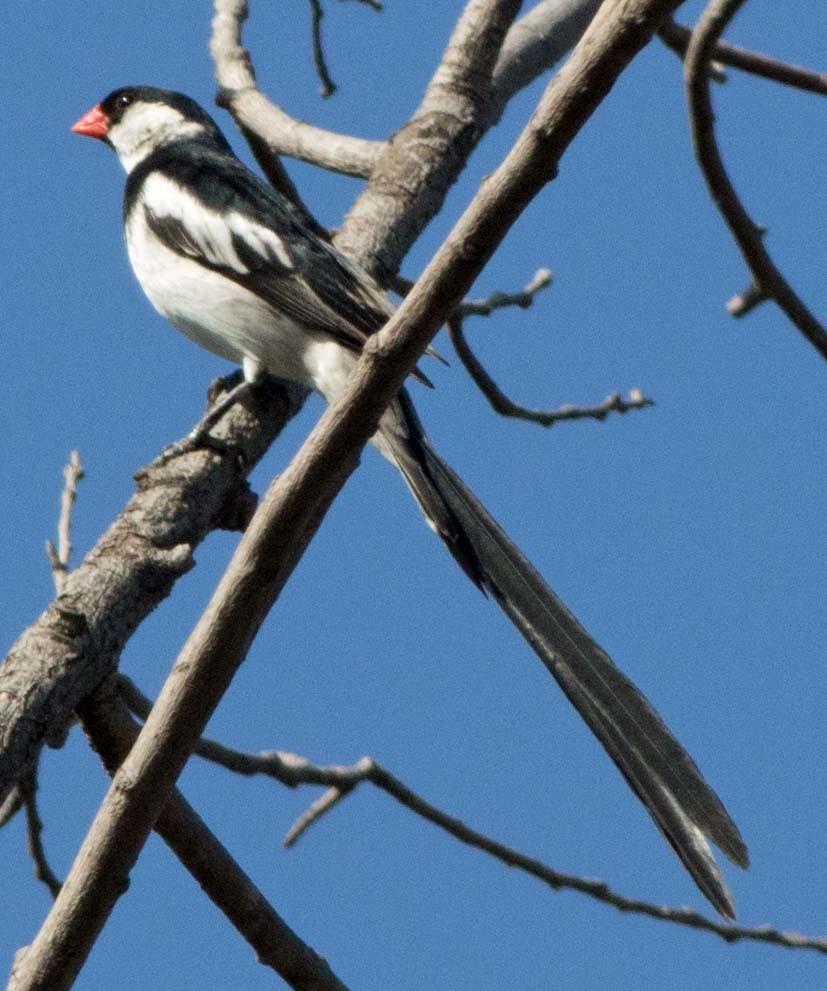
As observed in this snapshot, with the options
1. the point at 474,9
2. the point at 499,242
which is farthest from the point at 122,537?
the point at 474,9

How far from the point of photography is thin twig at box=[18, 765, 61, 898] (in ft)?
11.0

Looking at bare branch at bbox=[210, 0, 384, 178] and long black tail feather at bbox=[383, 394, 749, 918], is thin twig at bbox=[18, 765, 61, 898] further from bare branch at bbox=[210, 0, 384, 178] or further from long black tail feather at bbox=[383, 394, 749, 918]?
bare branch at bbox=[210, 0, 384, 178]

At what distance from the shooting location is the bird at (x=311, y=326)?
9.64 feet

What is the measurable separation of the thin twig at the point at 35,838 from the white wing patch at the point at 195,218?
2.00 metres

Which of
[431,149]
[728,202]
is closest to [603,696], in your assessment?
[728,202]

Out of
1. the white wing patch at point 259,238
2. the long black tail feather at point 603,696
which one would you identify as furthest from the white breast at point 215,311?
the long black tail feather at point 603,696

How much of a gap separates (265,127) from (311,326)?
4.04ft

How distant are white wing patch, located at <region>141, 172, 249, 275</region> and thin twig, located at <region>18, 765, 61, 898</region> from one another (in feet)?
6.55

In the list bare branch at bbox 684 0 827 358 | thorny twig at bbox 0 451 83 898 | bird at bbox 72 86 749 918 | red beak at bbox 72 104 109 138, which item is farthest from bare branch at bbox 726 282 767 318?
red beak at bbox 72 104 109 138

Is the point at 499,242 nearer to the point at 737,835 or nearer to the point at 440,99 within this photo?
the point at 737,835

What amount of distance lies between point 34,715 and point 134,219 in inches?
115

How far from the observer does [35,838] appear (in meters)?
3.37

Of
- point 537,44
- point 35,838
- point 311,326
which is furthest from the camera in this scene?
point 537,44

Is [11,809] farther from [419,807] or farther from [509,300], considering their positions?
[509,300]
